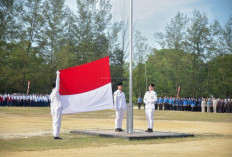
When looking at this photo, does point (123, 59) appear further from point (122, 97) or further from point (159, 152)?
point (159, 152)

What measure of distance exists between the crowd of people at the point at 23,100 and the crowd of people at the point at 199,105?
1397cm

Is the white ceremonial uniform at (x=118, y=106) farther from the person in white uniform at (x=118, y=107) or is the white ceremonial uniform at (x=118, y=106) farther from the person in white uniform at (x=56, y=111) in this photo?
the person in white uniform at (x=56, y=111)

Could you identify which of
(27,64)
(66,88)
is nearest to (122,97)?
(66,88)

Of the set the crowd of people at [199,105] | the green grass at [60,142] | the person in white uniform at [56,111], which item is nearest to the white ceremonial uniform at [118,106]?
the green grass at [60,142]

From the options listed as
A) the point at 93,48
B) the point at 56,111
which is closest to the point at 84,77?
the point at 56,111

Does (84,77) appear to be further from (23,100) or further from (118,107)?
(23,100)

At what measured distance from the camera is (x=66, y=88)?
48.1 feet

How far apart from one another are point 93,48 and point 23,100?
1915 centimetres

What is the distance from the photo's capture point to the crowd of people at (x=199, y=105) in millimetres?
45188

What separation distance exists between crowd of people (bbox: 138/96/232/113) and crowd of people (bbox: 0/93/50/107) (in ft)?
45.8

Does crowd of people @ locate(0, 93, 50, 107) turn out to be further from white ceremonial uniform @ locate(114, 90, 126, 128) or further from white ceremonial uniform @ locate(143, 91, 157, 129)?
white ceremonial uniform @ locate(143, 91, 157, 129)

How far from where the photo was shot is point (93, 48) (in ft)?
214

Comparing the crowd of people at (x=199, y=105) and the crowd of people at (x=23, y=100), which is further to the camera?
the crowd of people at (x=23, y=100)

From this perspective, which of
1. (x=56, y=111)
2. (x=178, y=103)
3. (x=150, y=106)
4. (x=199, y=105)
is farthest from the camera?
(x=178, y=103)
